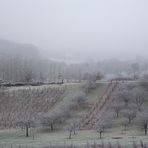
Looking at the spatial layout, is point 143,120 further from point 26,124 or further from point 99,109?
point 26,124

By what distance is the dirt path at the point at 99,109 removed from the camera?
219 ft

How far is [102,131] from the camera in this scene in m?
58.2

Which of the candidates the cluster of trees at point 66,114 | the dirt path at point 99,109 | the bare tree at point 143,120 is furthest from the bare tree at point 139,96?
the bare tree at point 143,120

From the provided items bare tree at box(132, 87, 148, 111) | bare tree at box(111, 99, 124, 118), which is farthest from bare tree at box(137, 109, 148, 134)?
bare tree at box(132, 87, 148, 111)

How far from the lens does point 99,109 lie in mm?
74250

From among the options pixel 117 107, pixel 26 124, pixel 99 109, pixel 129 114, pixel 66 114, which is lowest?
pixel 26 124

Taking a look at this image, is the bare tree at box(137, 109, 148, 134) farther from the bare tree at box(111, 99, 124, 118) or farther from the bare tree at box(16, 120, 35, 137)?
the bare tree at box(16, 120, 35, 137)

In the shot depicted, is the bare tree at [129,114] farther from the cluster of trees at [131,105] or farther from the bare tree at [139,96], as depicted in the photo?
the bare tree at [139,96]

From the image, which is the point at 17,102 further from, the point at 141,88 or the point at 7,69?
the point at 7,69

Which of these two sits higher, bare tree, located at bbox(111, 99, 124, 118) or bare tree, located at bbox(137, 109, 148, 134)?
bare tree, located at bbox(111, 99, 124, 118)

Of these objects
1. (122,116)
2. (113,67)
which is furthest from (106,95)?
(113,67)

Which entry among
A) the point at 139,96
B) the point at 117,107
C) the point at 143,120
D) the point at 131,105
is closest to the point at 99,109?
the point at 117,107

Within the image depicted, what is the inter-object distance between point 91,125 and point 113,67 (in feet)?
440

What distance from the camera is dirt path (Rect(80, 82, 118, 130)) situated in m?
66.6
